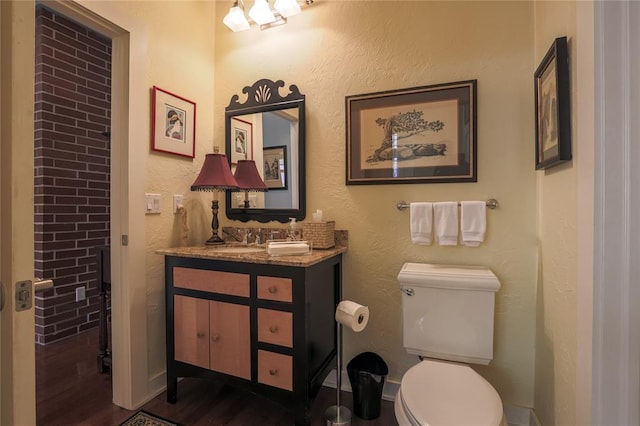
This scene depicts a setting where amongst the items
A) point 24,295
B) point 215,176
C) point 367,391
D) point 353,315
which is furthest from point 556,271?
point 215,176

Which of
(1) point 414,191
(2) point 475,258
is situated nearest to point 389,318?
(2) point 475,258

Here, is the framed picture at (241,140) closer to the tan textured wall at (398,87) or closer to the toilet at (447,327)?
the tan textured wall at (398,87)

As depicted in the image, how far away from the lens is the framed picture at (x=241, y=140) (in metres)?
2.20

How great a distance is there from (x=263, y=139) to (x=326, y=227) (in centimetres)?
80

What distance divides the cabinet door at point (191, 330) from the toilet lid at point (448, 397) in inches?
41.9

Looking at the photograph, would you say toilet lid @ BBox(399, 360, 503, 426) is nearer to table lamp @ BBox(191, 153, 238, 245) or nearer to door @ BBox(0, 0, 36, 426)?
door @ BBox(0, 0, 36, 426)

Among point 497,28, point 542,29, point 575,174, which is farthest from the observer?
point 497,28

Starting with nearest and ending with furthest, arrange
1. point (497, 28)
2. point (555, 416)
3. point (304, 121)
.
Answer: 1. point (555, 416)
2. point (497, 28)
3. point (304, 121)

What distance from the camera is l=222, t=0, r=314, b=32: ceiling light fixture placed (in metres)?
1.97

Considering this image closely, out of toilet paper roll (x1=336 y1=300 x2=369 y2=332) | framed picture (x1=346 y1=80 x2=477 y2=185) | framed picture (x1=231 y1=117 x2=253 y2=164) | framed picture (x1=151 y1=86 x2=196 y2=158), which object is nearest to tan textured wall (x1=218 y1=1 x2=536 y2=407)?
framed picture (x1=346 y1=80 x2=477 y2=185)

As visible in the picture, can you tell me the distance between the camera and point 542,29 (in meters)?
1.44

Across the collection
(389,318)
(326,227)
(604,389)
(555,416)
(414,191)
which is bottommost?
(555,416)

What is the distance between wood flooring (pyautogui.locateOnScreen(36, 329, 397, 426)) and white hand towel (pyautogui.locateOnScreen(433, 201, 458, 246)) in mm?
999

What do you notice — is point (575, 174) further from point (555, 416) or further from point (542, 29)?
point (555, 416)
